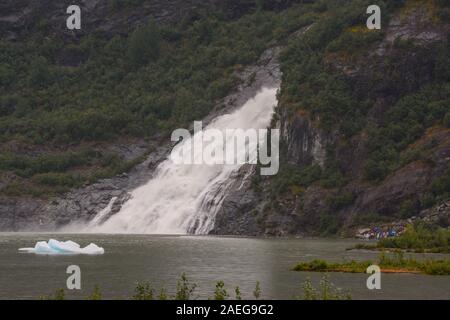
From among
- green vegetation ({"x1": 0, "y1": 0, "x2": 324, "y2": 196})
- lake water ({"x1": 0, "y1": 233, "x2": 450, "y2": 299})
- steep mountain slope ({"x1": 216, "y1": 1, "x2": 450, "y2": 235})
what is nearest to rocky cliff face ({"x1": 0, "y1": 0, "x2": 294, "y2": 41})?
green vegetation ({"x1": 0, "y1": 0, "x2": 324, "y2": 196})

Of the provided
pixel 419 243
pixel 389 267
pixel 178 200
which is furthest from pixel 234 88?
pixel 389 267

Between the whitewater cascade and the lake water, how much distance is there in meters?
27.9

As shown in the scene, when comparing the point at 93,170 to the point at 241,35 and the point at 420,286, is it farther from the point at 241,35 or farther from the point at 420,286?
the point at 420,286

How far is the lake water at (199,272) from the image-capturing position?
132 ft

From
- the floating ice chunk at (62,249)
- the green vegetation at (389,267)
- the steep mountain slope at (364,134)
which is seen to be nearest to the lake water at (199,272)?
the floating ice chunk at (62,249)

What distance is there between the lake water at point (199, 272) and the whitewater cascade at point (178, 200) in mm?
27906

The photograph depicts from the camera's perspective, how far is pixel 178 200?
106 metres

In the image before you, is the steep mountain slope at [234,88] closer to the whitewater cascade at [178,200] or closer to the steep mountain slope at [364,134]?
the steep mountain slope at [364,134]

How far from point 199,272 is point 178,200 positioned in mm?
57580

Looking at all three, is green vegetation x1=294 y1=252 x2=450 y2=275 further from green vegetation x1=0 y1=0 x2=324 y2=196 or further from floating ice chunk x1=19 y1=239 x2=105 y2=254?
green vegetation x1=0 y1=0 x2=324 y2=196

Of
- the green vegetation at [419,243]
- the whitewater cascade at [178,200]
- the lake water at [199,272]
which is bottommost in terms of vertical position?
the lake water at [199,272]

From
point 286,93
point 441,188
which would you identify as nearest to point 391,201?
point 441,188

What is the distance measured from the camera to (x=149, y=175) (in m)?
119

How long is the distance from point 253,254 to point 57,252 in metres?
12.9
